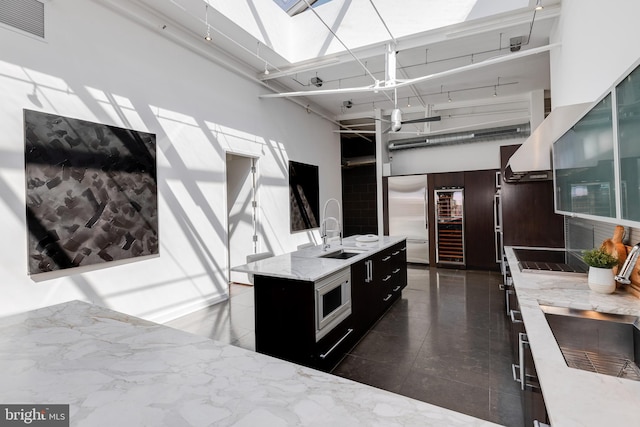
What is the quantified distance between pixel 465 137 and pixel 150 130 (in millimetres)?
6507

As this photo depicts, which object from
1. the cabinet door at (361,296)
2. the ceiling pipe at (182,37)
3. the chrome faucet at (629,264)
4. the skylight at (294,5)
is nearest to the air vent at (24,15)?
the ceiling pipe at (182,37)

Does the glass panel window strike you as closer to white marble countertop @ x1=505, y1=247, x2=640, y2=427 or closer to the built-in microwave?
white marble countertop @ x1=505, y1=247, x2=640, y2=427

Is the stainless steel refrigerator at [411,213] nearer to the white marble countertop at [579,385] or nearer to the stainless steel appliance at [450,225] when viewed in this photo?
the stainless steel appliance at [450,225]

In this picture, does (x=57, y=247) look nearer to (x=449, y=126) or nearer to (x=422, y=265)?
(x=422, y=265)

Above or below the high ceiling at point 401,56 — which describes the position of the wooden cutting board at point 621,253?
below

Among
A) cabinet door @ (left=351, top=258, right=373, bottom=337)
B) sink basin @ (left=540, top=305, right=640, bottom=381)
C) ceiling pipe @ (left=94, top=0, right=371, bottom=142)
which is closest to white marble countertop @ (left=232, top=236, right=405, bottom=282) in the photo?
cabinet door @ (left=351, top=258, right=373, bottom=337)

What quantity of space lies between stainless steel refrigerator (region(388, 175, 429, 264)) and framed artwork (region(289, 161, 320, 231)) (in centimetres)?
177

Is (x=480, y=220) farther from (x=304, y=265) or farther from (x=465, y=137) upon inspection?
(x=304, y=265)

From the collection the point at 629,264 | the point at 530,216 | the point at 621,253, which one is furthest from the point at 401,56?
the point at 629,264

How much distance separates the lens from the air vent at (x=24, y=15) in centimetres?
260

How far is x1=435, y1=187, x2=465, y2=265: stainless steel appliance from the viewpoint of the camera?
6621 mm

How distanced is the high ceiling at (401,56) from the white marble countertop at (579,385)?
3020 millimetres

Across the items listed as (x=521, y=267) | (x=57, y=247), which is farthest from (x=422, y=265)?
(x=57, y=247)

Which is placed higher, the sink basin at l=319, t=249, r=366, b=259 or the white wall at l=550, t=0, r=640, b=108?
the white wall at l=550, t=0, r=640, b=108
